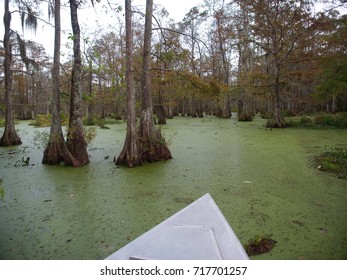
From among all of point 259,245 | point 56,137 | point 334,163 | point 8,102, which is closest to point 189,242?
point 259,245

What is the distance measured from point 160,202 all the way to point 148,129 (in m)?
2.60

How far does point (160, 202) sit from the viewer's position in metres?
3.27

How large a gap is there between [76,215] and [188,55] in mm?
4627

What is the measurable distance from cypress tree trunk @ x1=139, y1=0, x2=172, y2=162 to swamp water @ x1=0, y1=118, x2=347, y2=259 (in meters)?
0.33

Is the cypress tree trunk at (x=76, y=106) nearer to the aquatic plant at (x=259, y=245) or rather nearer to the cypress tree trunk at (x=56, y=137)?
the cypress tree trunk at (x=56, y=137)

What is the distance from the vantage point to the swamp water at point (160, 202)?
2291 mm

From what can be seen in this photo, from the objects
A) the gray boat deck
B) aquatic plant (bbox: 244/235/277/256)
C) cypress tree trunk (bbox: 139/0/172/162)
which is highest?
cypress tree trunk (bbox: 139/0/172/162)

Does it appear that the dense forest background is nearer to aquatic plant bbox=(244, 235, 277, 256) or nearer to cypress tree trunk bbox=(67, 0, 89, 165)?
cypress tree trunk bbox=(67, 0, 89, 165)

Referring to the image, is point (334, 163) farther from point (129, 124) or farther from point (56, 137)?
point (56, 137)

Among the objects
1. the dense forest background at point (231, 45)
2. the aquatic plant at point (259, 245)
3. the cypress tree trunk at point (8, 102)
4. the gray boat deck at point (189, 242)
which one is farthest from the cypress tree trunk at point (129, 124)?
the cypress tree trunk at point (8, 102)

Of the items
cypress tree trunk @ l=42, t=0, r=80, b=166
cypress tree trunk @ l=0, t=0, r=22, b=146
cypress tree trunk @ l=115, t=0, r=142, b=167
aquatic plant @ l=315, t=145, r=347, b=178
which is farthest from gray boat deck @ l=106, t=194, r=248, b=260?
cypress tree trunk @ l=0, t=0, r=22, b=146

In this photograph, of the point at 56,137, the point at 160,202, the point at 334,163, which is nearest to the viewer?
the point at 160,202

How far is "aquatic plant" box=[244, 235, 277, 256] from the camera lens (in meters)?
2.10

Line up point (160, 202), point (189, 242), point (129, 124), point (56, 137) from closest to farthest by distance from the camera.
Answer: point (189, 242)
point (160, 202)
point (129, 124)
point (56, 137)
